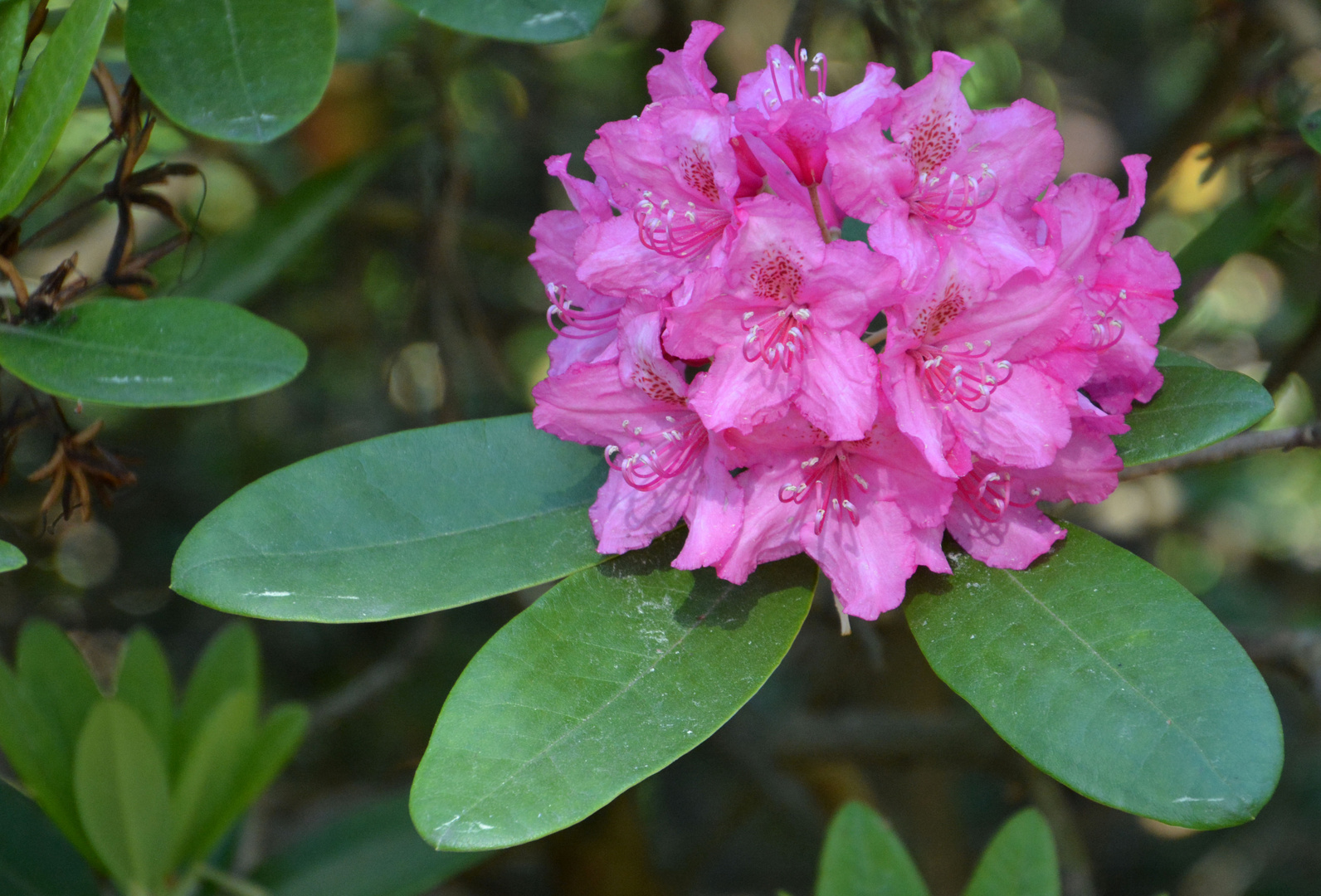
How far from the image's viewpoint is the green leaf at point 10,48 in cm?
97

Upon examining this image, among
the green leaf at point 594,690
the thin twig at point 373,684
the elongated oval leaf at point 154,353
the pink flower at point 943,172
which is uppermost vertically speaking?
the pink flower at point 943,172

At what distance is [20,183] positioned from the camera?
96cm

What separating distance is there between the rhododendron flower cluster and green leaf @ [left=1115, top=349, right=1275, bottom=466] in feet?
0.07

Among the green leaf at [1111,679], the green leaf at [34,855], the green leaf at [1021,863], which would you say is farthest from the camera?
the green leaf at [34,855]

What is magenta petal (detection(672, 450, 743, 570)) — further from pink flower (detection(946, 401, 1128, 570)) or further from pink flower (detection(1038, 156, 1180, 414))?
pink flower (detection(1038, 156, 1180, 414))

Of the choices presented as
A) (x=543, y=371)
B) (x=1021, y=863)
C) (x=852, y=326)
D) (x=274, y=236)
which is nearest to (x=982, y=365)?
(x=852, y=326)

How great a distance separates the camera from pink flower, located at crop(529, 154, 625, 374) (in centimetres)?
104

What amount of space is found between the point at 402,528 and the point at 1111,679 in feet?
1.96

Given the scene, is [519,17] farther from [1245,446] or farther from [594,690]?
[1245,446]

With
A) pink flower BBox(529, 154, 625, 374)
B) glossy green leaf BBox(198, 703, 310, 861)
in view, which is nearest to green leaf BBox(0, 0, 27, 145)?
pink flower BBox(529, 154, 625, 374)

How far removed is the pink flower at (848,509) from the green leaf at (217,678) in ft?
3.05

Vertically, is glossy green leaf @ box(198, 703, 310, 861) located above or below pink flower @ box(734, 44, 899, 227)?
below

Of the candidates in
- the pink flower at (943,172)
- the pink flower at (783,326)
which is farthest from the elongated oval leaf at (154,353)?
the pink flower at (943,172)

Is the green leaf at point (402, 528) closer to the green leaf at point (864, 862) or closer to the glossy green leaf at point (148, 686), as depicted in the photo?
the green leaf at point (864, 862)
